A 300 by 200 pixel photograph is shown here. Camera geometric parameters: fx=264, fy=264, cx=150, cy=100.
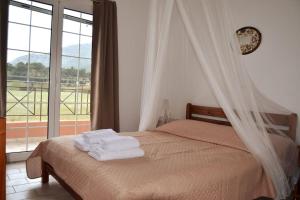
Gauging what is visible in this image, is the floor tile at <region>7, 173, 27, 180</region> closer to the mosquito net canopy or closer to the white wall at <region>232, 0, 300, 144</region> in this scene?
the mosquito net canopy

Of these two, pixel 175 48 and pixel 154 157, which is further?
A: pixel 175 48

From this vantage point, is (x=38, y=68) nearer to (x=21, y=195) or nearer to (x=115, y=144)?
(x=21, y=195)

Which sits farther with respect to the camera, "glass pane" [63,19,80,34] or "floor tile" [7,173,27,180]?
"glass pane" [63,19,80,34]

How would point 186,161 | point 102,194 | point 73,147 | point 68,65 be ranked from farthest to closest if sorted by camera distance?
point 68,65 < point 73,147 < point 186,161 < point 102,194

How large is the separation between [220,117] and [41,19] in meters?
2.82

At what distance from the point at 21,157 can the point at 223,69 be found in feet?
9.79

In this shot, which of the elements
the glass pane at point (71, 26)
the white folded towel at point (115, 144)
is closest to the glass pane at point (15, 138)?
the glass pane at point (71, 26)

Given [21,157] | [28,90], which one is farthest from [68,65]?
[21,157]

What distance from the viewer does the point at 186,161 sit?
6.92 feet

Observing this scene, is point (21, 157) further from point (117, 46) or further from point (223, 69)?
point (223, 69)

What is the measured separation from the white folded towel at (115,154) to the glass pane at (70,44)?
2169 millimetres

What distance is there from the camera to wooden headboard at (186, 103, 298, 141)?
109 inches

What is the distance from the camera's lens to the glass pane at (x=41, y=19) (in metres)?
3.65

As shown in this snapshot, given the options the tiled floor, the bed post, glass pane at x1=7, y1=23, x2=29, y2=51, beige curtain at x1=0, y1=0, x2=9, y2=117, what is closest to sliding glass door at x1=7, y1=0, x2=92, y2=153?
glass pane at x1=7, y1=23, x2=29, y2=51
